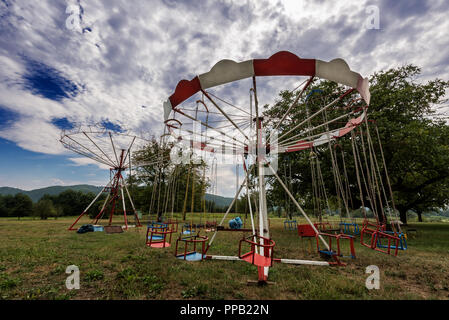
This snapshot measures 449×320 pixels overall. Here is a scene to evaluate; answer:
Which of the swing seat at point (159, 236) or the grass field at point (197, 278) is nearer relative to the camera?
the grass field at point (197, 278)

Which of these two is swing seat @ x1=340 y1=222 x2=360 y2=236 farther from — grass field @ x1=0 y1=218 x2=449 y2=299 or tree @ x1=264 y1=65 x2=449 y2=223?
grass field @ x1=0 y1=218 x2=449 y2=299

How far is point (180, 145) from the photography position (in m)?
8.35

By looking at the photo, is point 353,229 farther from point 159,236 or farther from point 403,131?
point 159,236

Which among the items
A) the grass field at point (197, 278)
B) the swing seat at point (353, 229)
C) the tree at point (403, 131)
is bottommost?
the grass field at point (197, 278)

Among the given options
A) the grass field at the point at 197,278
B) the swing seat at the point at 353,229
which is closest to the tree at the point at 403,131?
the swing seat at the point at 353,229

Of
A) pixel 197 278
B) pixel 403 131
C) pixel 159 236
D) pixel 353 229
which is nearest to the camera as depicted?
pixel 197 278

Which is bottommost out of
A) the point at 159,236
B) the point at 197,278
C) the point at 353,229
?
the point at 197,278

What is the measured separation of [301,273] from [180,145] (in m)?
6.40

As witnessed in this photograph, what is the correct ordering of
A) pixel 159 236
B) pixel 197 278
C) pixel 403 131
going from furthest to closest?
pixel 403 131
pixel 159 236
pixel 197 278

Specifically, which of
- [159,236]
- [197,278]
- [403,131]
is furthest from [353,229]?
[159,236]

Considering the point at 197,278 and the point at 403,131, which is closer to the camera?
the point at 197,278

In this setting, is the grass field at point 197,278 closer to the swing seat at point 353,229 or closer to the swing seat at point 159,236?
the swing seat at point 159,236
